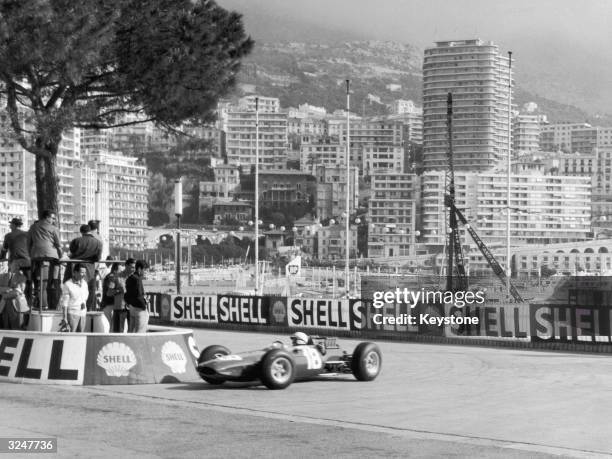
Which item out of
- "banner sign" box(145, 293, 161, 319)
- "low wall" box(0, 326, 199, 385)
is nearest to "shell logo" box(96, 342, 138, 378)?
"low wall" box(0, 326, 199, 385)

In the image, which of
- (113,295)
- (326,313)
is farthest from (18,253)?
(326,313)

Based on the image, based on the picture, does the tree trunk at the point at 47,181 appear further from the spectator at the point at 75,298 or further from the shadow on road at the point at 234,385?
the shadow on road at the point at 234,385

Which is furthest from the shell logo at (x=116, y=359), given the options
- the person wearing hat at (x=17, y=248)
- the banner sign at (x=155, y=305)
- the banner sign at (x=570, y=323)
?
the banner sign at (x=155, y=305)

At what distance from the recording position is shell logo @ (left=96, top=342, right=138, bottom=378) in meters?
18.6

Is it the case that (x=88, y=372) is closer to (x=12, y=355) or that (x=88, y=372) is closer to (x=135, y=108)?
(x=12, y=355)

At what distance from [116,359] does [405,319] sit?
13.6 meters

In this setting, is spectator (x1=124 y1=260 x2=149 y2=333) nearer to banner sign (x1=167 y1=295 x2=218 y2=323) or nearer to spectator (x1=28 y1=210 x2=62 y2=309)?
spectator (x1=28 y1=210 x2=62 y2=309)

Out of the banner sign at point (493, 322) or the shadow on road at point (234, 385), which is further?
the banner sign at point (493, 322)

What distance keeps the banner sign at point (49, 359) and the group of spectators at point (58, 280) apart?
2.09ft

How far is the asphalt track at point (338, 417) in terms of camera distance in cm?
1305

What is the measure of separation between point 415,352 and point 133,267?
28.5ft

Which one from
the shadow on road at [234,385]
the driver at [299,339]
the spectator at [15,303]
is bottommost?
the shadow on road at [234,385]

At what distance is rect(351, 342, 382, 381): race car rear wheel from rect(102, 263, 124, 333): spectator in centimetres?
404

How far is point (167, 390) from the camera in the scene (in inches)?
720
